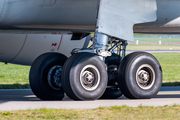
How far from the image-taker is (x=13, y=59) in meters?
12.0

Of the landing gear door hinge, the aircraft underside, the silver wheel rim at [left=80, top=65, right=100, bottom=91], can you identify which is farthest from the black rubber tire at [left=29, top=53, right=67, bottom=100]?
the landing gear door hinge

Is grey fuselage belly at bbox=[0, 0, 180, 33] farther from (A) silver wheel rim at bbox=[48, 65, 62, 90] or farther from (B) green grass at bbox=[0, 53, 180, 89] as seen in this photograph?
(B) green grass at bbox=[0, 53, 180, 89]

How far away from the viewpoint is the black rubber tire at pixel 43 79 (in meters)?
8.02

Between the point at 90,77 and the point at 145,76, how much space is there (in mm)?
1457

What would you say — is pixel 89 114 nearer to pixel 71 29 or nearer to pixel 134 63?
pixel 134 63

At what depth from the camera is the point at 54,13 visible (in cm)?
786

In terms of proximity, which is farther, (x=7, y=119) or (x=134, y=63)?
(x=134, y=63)

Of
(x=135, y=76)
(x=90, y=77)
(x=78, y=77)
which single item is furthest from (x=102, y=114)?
(x=135, y=76)

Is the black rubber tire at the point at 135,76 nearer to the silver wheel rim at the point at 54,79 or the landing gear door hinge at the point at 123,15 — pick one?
the landing gear door hinge at the point at 123,15

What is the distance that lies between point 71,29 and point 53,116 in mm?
3764

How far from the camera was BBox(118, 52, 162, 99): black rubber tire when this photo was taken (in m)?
7.59

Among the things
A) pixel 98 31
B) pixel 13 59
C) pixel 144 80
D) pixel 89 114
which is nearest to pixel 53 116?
pixel 89 114

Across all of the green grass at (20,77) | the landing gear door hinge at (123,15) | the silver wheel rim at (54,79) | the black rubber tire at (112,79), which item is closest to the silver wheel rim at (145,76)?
the black rubber tire at (112,79)

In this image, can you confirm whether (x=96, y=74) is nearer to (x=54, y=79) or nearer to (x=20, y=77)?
(x=54, y=79)
